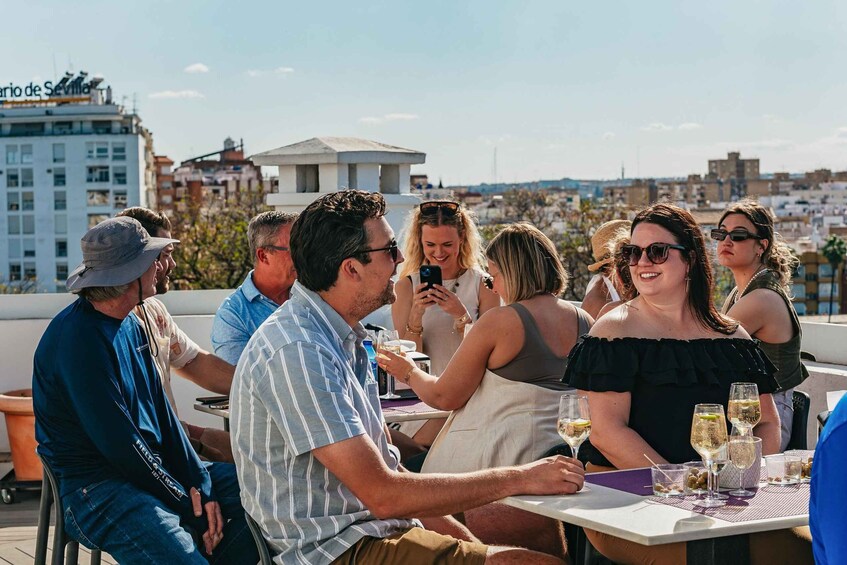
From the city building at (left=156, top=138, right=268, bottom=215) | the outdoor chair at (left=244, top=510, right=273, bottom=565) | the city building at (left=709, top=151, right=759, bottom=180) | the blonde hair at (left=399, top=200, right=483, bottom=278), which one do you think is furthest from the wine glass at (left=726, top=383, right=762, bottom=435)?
the city building at (left=709, top=151, right=759, bottom=180)

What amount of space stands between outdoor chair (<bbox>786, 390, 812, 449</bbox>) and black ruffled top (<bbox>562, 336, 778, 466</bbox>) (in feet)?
2.98

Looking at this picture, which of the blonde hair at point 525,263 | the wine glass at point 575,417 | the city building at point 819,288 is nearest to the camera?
the wine glass at point 575,417

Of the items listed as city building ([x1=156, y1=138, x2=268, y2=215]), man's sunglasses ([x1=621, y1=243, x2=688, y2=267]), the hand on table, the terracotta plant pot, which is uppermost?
city building ([x1=156, y1=138, x2=268, y2=215])

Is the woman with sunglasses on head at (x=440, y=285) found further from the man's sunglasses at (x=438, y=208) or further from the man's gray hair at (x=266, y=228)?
the man's gray hair at (x=266, y=228)

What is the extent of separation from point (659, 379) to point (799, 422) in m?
1.13

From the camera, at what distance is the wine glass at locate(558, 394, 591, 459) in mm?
2654

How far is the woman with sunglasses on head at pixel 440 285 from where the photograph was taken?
4.68 meters

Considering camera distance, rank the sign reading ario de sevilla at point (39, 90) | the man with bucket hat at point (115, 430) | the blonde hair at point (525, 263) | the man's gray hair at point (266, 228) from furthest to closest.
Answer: the sign reading ario de sevilla at point (39, 90)
the man's gray hair at point (266, 228)
the blonde hair at point (525, 263)
the man with bucket hat at point (115, 430)

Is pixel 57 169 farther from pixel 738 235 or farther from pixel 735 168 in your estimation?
pixel 738 235

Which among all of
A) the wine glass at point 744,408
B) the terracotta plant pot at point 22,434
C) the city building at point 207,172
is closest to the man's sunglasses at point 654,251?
the wine glass at point 744,408

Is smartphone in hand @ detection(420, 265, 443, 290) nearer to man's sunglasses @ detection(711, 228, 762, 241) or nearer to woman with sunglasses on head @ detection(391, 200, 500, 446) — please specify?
woman with sunglasses on head @ detection(391, 200, 500, 446)

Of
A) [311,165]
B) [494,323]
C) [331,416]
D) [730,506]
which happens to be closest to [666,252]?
[494,323]

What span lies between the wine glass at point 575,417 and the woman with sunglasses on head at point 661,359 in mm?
309

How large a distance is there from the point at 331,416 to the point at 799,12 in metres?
127
